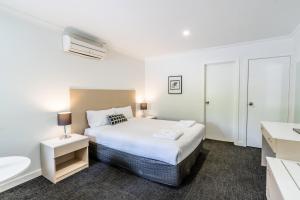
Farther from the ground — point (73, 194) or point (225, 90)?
point (225, 90)

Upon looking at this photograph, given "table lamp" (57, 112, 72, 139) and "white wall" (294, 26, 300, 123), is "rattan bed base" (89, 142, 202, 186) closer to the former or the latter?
"table lamp" (57, 112, 72, 139)

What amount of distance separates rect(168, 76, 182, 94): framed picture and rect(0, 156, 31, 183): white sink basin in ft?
12.0

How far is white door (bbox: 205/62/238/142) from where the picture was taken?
372cm

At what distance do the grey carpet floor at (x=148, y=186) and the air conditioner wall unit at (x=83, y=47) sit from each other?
80.6 inches

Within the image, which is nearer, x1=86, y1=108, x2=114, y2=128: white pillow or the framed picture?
x1=86, y1=108, x2=114, y2=128: white pillow

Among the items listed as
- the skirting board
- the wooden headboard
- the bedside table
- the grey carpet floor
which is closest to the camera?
the grey carpet floor

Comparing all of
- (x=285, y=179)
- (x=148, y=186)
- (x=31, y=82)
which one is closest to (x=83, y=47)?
(x=31, y=82)

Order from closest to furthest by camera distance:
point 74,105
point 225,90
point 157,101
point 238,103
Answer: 1. point 74,105
2. point 238,103
3. point 225,90
4. point 157,101

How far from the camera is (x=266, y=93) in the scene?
3.30m

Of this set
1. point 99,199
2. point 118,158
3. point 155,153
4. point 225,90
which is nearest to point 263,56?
point 225,90

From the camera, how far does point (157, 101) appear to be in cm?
481

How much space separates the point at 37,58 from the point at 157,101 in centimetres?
324

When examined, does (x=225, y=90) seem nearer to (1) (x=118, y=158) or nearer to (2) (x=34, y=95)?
(1) (x=118, y=158)

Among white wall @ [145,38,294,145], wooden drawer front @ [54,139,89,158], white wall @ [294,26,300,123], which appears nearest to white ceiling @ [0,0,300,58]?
white wall @ [294,26,300,123]
